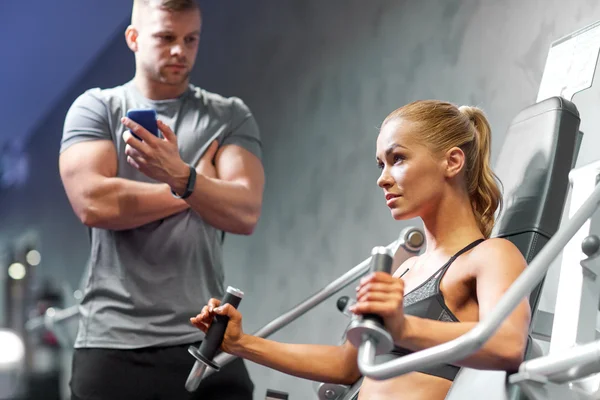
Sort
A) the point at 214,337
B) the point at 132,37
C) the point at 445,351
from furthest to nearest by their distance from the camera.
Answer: the point at 132,37
the point at 214,337
the point at 445,351

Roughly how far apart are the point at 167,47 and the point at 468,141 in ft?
3.18

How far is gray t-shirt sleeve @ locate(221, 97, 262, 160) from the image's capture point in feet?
7.20

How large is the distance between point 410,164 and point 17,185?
403 cm

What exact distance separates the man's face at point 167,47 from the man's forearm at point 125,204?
32 centimetres

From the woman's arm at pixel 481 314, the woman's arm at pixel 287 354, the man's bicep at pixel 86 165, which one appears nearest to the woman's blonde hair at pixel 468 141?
the woman's arm at pixel 481 314

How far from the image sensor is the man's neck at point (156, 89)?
87.3 inches

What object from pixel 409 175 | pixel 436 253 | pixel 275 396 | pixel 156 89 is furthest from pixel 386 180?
pixel 156 89

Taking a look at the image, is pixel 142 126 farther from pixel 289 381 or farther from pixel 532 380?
pixel 289 381

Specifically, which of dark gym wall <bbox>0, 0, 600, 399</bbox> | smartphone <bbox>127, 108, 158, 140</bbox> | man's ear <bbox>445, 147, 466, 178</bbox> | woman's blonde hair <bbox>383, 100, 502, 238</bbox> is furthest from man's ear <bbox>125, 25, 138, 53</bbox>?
man's ear <bbox>445, 147, 466, 178</bbox>

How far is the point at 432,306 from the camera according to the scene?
1375mm

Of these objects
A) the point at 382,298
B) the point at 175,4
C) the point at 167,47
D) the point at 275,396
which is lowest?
the point at 275,396

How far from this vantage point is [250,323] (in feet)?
11.5

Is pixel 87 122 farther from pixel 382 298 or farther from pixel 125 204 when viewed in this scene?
pixel 382 298

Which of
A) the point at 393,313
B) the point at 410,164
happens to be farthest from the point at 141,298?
the point at 393,313
